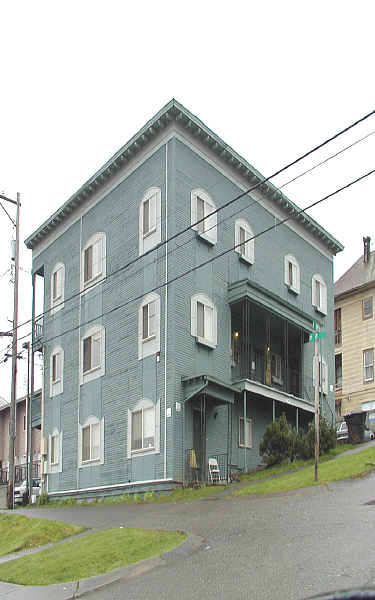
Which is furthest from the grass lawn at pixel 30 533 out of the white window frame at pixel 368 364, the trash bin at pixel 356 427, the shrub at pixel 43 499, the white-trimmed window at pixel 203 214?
the white window frame at pixel 368 364

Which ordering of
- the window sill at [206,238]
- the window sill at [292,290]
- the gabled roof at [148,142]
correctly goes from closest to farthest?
the gabled roof at [148,142] < the window sill at [206,238] < the window sill at [292,290]

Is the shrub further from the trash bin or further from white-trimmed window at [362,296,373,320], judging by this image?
white-trimmed window at [362,296,373,320]

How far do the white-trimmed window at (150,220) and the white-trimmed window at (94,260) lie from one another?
291 centimetres

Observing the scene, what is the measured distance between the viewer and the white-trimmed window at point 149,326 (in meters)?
26.1

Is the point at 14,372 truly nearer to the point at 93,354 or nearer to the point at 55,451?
the point at 93,354

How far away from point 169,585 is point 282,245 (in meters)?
23.6

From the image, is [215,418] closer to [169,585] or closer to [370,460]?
[370,460]

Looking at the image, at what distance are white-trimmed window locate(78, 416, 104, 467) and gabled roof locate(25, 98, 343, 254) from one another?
940 centimetres

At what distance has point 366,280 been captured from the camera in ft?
156

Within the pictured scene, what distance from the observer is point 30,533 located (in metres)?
18.9

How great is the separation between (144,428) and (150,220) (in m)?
7.51

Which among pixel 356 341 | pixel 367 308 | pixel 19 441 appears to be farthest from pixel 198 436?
pixel 19 441

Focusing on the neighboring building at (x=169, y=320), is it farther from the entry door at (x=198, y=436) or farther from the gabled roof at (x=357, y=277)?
the gabled roof at (x=357, y=277)

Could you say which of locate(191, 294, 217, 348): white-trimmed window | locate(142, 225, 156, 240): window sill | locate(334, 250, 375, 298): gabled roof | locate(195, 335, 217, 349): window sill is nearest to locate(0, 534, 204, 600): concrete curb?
locate(195, 335, 217, 349): window sill
